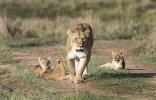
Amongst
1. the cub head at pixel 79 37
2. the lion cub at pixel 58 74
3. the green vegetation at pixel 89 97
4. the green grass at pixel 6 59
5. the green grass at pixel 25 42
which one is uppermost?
the cub head at pixel 79 37

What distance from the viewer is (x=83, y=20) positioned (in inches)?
1020

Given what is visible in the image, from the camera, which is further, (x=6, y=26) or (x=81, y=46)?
(x=6, y=26)

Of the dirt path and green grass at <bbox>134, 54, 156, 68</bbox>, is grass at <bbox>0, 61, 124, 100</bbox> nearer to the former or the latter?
the dirt path

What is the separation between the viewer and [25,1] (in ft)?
139

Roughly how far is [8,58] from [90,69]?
3.13 m

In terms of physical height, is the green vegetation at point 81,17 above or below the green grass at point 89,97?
above

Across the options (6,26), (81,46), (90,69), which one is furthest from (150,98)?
(6,26)

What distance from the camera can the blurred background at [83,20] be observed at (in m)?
23.7

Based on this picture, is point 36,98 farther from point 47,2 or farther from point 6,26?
point 47,2

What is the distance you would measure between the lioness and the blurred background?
20.4 ft

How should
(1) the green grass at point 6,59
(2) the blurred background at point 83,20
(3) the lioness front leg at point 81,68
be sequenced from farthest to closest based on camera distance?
(2) the blurred background at point 83,20
(1) the green grass at point 6,59
(3) the lioness front leg at point 81,68

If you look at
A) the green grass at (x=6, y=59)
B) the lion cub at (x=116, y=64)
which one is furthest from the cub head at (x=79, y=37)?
the green grass at (x=6, y=59)

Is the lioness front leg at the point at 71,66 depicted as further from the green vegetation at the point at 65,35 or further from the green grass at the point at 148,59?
the green grass at the point at 148,59

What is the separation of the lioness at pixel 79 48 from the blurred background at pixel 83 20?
620cm
